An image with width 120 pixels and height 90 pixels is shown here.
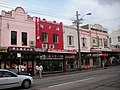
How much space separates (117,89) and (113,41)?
2109 inches

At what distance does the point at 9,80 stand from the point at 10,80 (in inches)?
2.8

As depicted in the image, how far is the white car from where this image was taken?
542 inches

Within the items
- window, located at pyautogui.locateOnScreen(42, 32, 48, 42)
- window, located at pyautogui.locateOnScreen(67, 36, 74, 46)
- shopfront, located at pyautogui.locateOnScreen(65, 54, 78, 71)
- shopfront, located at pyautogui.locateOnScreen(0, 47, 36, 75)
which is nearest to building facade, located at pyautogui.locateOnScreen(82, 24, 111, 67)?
shopfront, located at pyautogui.locateOnScreen(65, 54, 78, 71)

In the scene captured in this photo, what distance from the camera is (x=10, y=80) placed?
14.1 m

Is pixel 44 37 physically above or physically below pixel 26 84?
above

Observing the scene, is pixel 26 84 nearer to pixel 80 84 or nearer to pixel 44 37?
pixel 80 84

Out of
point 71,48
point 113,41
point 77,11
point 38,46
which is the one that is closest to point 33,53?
point 38,46

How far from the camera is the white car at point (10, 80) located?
1377 cm

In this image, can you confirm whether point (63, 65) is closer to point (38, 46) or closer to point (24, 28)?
point (38, 46)

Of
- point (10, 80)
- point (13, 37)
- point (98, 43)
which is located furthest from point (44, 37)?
point (10, 80)

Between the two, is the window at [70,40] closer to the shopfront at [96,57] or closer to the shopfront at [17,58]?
the shopfront at [96,57]

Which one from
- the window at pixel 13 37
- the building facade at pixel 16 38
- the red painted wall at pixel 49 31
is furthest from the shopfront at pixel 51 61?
the window at pixel 13 37

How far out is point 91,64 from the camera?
40.8 metres

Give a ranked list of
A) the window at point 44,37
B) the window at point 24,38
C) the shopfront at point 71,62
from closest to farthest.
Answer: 1. the window at point 24,38
2. the window at point 44,37
3. the shopfront at point 71,62
